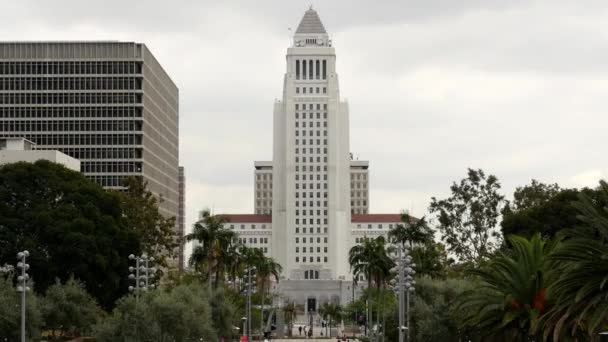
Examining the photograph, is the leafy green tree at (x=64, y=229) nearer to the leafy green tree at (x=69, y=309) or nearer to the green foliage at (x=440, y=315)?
the leafy green tree at (x=69, y=309)

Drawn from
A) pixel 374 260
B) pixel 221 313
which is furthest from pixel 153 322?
pixel 374 260

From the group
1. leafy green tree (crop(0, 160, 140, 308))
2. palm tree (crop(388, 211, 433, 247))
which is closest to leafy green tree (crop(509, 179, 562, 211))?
palm tree (crop(388, 211, 433, 247))

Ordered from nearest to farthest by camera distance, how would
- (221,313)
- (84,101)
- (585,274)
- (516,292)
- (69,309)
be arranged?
(585,274)
(516,292)
(69,309)
(221,313)
(84,101)

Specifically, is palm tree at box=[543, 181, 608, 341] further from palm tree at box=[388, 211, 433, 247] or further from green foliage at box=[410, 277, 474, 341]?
palm tree at box=[388, 211, 433, 247]

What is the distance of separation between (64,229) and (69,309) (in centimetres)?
1183

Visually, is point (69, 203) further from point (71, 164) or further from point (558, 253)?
point (558, 253)

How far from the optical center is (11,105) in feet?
544

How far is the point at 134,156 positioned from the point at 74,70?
1479cm

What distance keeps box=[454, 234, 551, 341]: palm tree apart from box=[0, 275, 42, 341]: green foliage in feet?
82.8

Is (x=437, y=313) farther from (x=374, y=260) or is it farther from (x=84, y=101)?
(x=84, y=101)

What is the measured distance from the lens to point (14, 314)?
6525cm

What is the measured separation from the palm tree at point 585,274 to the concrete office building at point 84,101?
404ft

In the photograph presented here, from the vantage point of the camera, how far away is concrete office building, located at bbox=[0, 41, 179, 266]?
164625 mm

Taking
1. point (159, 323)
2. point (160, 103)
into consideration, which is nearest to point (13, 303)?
point (159, 323)
